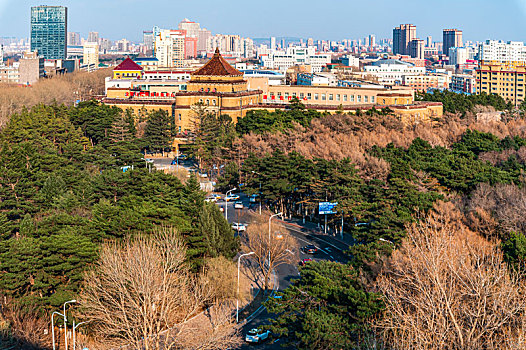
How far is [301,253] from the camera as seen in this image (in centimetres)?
3856

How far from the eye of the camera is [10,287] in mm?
29875

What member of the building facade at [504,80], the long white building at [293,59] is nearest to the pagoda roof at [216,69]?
the building facade at [504,80]

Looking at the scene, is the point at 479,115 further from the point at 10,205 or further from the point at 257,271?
the point at 10,205

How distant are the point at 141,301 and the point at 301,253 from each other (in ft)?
49.5

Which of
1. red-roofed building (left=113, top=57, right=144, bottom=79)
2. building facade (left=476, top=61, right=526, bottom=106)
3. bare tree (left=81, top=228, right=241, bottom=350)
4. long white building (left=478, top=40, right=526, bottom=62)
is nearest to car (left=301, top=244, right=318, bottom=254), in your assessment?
bare tree (left=81, top=228, right=241, bottom=350)

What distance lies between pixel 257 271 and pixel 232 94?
3324 centimetres

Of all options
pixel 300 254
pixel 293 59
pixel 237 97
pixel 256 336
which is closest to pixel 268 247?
pixel 300 254

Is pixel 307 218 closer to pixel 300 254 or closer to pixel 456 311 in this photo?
pixel 300 254

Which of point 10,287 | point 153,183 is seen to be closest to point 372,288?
point 10,287

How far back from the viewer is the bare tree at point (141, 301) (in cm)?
2441

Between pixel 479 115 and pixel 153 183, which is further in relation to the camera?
pixel 479 115

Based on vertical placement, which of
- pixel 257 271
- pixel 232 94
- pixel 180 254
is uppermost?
pixel 232 94

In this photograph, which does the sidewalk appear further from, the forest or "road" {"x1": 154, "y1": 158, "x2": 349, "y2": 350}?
the forest

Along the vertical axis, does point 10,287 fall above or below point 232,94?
below
